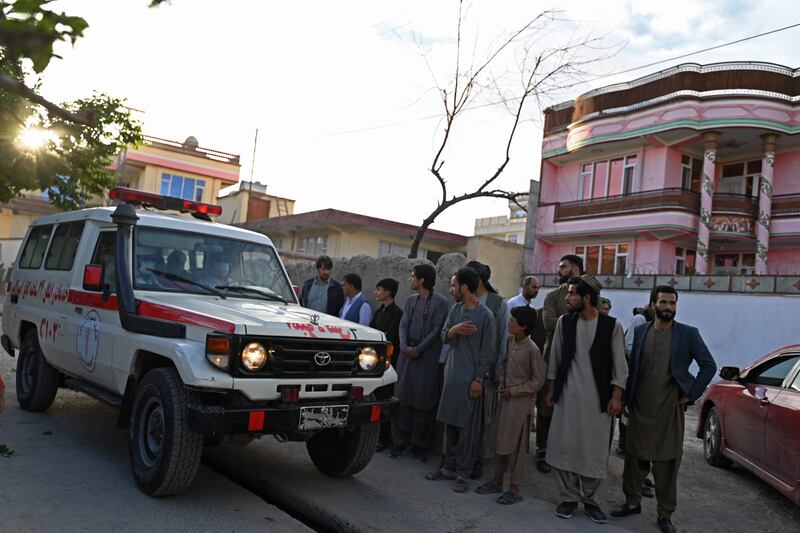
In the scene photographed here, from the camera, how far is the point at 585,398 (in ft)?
17.0

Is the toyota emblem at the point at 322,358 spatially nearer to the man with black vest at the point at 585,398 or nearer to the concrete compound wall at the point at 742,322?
the man with black vest at the point at 585,398

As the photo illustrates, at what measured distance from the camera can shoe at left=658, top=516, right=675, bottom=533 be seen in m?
5.02

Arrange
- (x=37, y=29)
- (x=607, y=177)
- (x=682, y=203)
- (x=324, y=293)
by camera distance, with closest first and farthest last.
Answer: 1. (x=37, y=29)
2. (x=324, y=293)
3. (x=682, y=203)
4. (x=607, y=177)

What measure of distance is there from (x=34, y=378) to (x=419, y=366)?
4.00 meters

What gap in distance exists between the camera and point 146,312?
17.0ft

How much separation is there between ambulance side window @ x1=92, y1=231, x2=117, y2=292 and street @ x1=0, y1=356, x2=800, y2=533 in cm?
150

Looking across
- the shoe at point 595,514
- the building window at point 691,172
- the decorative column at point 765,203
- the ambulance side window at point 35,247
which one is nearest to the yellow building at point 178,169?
the building window at point 691,172

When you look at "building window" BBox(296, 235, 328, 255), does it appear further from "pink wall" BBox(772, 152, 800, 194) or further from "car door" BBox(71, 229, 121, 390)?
"car door" BBox(71, 229, 121, 390)

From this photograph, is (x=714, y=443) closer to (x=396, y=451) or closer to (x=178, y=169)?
(x=396, y=451)

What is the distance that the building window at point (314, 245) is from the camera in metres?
28.3

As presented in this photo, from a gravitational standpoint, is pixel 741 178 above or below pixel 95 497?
above

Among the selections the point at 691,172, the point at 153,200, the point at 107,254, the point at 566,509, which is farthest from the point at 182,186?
the point at 566,509

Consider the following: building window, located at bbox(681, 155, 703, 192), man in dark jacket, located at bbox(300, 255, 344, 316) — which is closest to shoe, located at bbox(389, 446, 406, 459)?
man in dark jacket, located at bbox(300, 255, 344, 316)

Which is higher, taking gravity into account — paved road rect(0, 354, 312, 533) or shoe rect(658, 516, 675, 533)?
shoe rect(658, 516, 675, 533)
